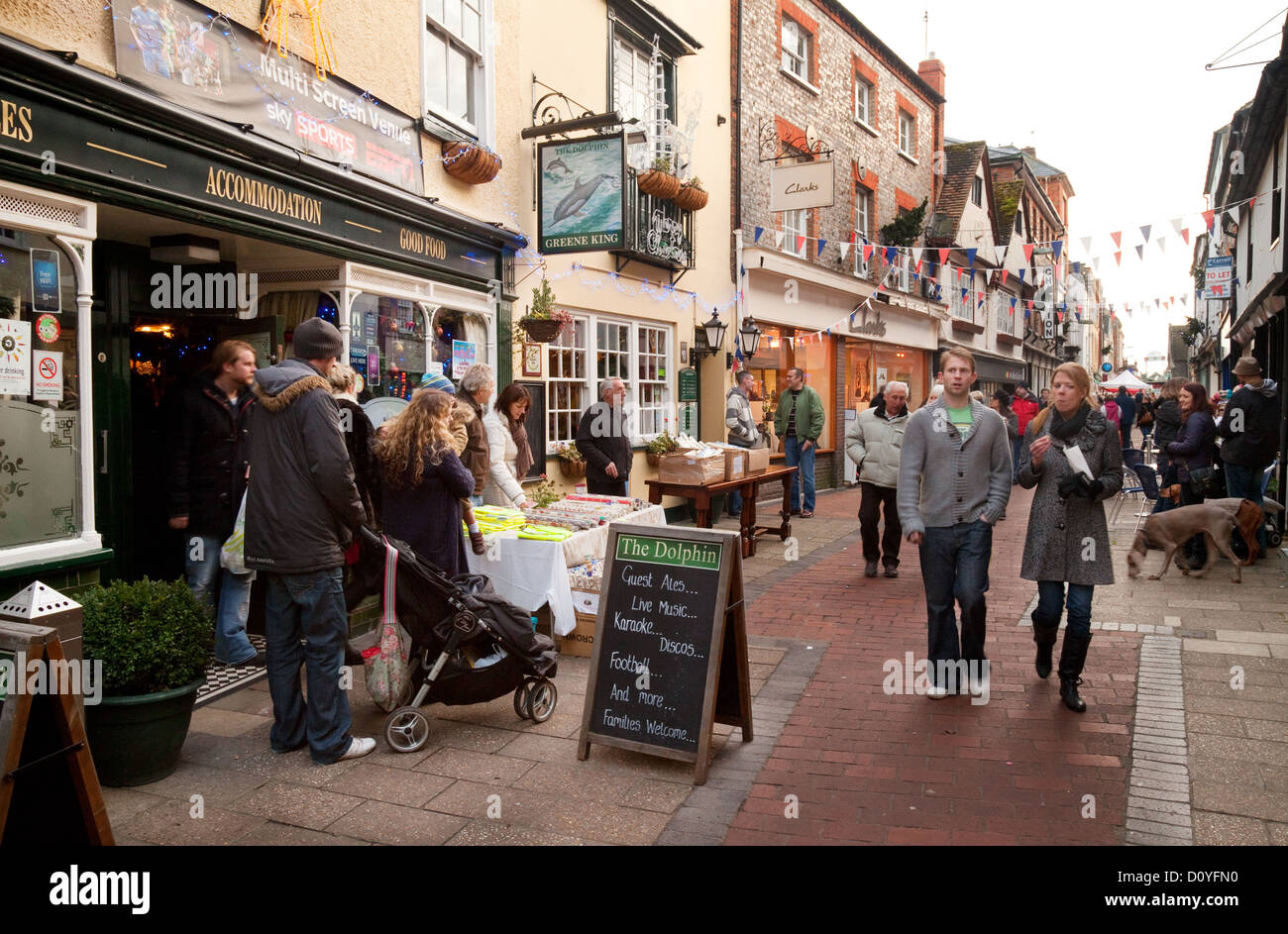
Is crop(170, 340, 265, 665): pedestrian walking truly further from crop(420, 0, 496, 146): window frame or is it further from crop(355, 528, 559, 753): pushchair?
crop(420, 0, 496, 146): window frame

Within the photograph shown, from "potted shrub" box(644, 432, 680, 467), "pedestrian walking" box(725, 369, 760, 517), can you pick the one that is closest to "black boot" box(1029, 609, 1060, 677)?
"pedestrian walking" box(725, 369, 760, 517)

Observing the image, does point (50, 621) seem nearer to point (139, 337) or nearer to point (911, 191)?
point (139, 337)

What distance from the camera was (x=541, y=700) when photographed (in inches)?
197

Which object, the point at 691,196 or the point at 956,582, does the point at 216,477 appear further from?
the point at 691,196

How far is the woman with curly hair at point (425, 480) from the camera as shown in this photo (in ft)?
15.9

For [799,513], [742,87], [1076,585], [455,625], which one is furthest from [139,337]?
[742,87]

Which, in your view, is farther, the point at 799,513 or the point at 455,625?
the point at 799,513

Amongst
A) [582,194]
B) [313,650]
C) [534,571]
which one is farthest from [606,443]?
[313,650]

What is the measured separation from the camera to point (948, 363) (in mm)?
5363

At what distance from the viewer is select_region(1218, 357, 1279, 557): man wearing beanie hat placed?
9.00 metres

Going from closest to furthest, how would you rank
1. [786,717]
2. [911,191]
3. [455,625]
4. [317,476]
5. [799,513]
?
[317,476], [455,625], [786,717], [799,513], [911,191]

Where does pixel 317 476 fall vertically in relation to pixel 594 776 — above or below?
above
